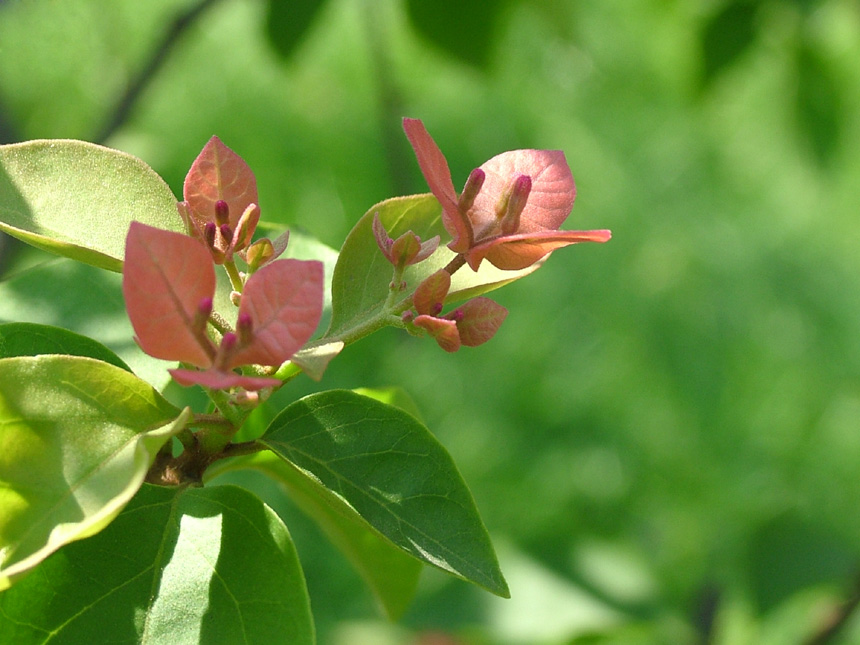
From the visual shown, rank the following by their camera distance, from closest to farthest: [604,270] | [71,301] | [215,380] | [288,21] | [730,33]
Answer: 1. [215,380]
2. [71,301]
3. [288,21]
4. [730,33]
5. [604,270]

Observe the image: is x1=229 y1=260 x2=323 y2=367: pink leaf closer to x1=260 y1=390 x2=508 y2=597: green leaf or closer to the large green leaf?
x1=260 y1=390 x2=508 y2=597: green leaf

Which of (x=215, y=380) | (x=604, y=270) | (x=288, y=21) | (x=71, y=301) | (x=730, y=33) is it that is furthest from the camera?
(x=604, y=270)

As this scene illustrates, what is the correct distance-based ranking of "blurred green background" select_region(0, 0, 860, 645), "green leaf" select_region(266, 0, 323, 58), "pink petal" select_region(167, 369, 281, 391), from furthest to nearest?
"blurred green background" select_region(0, 0, 860, 645) < "green leaf" select_region(266, 0, 323, 58) < "pink petal" select_region(167, 369, 281, 391)

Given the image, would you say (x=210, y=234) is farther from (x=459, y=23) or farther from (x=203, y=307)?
(x=459, y=23)

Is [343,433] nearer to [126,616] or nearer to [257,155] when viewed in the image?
[126,616]

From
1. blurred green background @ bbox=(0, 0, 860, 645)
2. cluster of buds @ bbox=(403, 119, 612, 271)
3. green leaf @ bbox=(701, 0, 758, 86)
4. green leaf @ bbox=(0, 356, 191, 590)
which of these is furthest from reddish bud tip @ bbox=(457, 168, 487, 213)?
blurred green background @ bbox=(0, 0, 860, 645)

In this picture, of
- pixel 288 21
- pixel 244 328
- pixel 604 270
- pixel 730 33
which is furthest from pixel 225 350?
pixel 604 270

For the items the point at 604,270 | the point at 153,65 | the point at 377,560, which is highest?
the point at 153,65

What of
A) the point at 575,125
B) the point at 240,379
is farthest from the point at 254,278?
the point at 575,125
